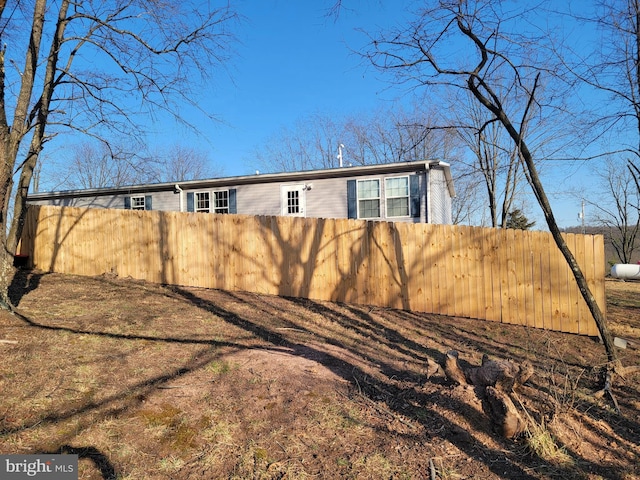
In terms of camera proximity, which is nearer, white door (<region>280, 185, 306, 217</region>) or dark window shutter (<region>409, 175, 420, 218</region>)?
dark window shutter (<region>409, 175, 420, 218</region>)

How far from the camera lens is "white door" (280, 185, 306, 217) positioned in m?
14.0

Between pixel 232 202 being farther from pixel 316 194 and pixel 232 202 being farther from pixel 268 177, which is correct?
pixel 316 194

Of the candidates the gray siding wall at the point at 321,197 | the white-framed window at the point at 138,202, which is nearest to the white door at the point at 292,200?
the gray siding wall at the point at 321,197

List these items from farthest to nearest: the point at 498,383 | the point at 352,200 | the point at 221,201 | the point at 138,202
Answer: the point at 138,202
the point at 221,201
the point at 352,200
the point at 498,383

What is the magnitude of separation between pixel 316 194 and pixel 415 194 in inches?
131

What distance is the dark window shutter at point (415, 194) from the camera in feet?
40.4

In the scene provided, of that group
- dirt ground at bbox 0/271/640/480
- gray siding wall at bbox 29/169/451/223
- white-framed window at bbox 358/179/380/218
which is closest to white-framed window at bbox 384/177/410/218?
gray siding wall at bbox 29/169/451/223

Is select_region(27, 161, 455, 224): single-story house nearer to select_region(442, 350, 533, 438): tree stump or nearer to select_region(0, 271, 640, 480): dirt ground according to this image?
select_region(0, 271, 640, 480): dirt ground

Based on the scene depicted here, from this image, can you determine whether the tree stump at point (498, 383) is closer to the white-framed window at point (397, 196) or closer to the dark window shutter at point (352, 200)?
the white-framed window at point (397, 196)

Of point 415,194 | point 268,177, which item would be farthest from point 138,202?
point 415,194

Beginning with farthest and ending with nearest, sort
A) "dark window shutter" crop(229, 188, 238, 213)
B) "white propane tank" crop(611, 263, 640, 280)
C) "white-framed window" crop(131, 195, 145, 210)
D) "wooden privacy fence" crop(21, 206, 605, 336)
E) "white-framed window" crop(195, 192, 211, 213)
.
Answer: "white-framed window" crop(131, 195, 145, 210), "white propane tank" crop(611, 263, 640, 280), "white-framed window" crop(195, 192, 211, 213), "dark window shutter" crop(229, 188, 238, 213), "wooden privacy fence" crop(21, 206, 605, 336)

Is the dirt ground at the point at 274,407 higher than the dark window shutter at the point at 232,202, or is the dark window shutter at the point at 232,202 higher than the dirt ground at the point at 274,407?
the dark window shutter at the point at 232,202

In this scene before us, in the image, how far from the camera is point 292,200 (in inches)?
560

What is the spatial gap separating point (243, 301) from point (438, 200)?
8.09 metres
